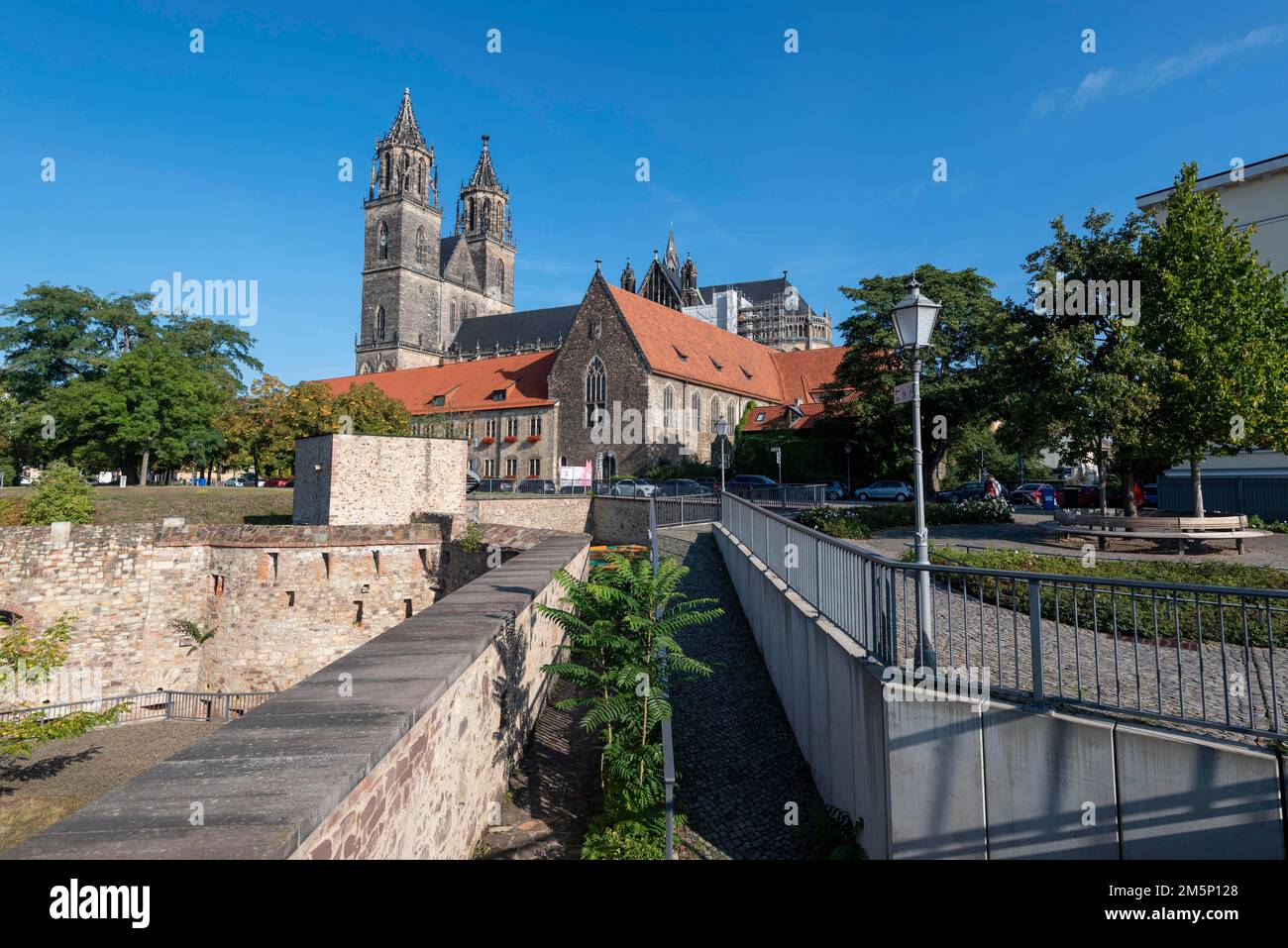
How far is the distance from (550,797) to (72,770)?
15920 millimetres

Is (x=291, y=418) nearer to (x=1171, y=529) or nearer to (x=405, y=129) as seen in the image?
(x=1171, y=529)

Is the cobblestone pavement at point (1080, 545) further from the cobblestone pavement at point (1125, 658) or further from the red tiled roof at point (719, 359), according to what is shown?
the red tiled roof at point (719, 359)

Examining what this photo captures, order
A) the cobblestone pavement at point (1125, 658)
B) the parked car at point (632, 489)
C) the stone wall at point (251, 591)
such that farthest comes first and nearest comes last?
the parked car at point (632, 489)
the stone wall at point (251, 591)
the cobblestone pavement at point (1125, 658)

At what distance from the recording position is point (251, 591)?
21.5m

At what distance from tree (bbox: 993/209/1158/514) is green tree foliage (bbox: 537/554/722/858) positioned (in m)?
13.9

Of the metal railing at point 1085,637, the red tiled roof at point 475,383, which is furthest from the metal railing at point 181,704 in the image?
the red tiled roof at point 475,383

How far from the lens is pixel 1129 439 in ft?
52.8

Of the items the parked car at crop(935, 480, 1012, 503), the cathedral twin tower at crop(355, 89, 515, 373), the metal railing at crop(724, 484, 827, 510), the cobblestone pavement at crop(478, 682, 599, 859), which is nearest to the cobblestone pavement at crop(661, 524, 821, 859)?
the cobblestone pavement at crop(478, 682, 599, 859)

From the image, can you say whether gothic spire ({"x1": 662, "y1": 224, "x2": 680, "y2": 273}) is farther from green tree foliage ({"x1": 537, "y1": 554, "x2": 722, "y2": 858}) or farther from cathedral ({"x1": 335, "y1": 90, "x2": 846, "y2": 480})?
green tree foliage ({"x1": 537, "y1": 554, "x2": 722, "y2": 858})

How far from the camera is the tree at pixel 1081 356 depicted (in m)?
16.2

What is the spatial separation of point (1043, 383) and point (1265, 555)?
5.97 m

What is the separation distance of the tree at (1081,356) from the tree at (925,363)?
1456 centimetres

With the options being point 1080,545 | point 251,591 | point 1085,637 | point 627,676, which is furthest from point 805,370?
point 627,676

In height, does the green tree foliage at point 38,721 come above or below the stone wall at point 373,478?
below
